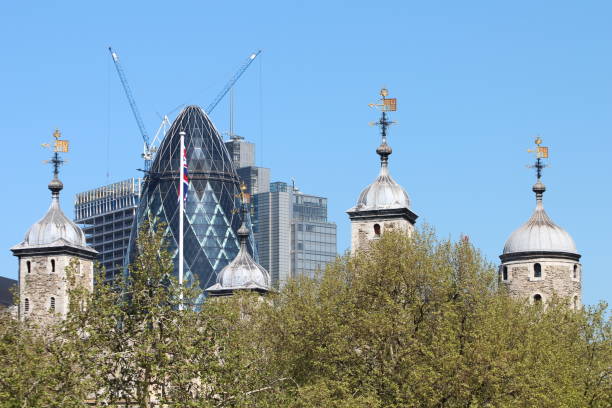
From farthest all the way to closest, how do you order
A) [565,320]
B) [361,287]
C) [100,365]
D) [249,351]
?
[565,320], [361,287], [249,351], [100,365]

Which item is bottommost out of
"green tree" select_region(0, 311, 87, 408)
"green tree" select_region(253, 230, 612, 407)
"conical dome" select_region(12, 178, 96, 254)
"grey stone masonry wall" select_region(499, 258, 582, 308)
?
"green tree" select_region(0, 311, 87, 408)

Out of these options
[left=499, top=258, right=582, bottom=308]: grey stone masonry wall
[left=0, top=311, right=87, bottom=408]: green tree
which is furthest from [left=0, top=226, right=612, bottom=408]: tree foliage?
[left=499, top=258, right=582, bottom=308]: grey stone masonry wall

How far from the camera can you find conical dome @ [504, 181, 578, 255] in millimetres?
121188

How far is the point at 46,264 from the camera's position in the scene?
124688 mm

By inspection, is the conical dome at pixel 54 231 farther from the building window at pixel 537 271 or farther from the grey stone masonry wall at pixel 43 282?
the building window at pixel 537 271

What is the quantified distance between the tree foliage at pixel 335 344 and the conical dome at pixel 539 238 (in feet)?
48.3

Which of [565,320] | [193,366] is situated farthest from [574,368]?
[193,366]

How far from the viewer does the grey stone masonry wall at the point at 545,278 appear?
4747 inches

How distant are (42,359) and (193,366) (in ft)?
19.6

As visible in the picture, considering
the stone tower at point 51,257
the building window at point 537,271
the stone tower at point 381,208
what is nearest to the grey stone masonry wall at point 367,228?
the stone tower at point 381,208

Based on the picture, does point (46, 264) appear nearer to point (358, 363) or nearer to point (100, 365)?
point (358, 363)

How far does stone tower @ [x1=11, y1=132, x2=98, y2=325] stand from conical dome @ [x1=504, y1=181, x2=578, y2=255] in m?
31.5

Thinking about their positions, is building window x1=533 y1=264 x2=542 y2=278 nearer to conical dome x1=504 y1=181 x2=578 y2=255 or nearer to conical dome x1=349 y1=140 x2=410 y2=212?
conical dome x1=504 y1=181 x2=578 y2=255

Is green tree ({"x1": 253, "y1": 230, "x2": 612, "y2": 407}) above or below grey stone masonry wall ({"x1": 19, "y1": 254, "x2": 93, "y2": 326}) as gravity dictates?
below
